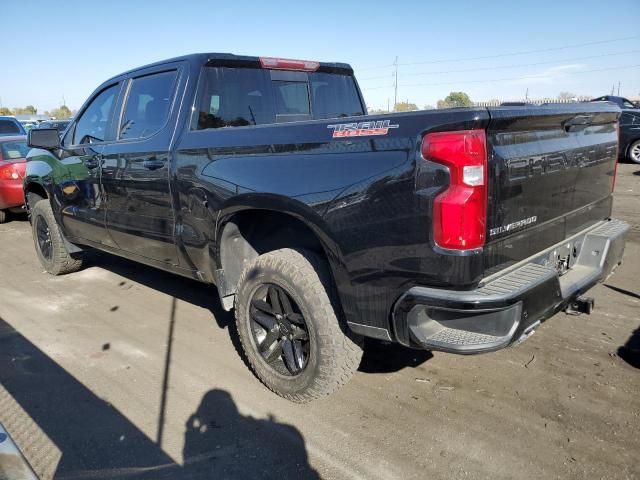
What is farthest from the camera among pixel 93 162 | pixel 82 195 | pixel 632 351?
pixel 82 195

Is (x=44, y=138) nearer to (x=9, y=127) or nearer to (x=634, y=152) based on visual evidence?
(x=9, y=127)

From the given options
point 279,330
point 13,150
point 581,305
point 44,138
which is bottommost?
Answer: point 279,330

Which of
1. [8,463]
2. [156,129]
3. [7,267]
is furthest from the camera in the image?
[7,267]

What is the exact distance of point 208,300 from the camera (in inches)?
197

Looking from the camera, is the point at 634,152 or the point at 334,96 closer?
the point at 334,96

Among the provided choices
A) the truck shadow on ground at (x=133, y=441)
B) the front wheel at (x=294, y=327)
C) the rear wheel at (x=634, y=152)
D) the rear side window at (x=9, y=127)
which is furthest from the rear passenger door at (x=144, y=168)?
the rear wheel at (x=634, y=152)

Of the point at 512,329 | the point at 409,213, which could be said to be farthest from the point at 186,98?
the point at 512,329

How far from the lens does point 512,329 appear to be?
2328 mm

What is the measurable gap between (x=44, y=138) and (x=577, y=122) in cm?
448

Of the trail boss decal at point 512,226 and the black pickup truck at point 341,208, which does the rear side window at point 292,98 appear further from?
the trail boss decal at point 512,226

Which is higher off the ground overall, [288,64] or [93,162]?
[288,64]

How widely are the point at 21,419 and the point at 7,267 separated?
13.1 feet

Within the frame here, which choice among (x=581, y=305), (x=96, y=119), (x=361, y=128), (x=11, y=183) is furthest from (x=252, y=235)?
(x=11, y=183)

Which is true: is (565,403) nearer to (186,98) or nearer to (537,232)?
(537,232)
